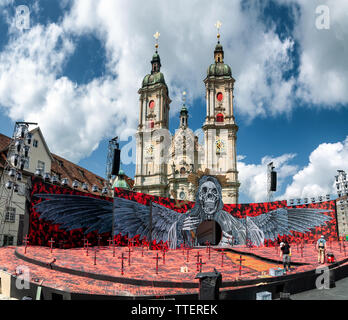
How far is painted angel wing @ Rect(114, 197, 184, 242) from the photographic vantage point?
79.2 ft

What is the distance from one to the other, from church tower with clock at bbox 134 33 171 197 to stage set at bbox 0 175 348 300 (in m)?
25.4

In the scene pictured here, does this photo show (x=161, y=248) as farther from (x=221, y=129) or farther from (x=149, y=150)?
(x=149, y=150)

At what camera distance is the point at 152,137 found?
2530 inches

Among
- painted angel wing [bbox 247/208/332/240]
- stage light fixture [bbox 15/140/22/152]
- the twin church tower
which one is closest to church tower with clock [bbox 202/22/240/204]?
the twin church tower

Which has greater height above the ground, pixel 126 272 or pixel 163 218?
pixel 163 218

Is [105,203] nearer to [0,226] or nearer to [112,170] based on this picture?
[112,170]

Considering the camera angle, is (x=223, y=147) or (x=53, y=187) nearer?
(x=53, y=187)

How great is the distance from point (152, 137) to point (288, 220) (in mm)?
39310

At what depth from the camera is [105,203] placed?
24.8 metres

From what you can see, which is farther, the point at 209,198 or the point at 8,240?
the point at 209,198

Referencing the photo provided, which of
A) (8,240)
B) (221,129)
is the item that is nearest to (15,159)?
(8,240)

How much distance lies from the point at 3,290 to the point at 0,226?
1315cm
